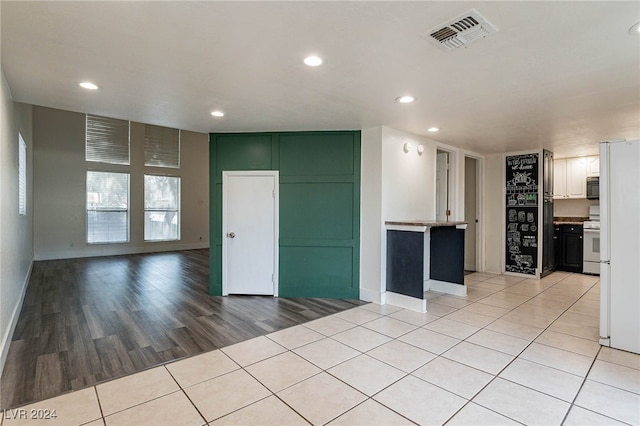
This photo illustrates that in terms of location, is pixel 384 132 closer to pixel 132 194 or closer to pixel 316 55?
pixel 316 55

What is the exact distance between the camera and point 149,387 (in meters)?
2.30

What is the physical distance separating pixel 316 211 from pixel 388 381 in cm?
270

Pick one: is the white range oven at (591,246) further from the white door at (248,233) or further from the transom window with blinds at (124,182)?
the transom window with blinds at (124,182)

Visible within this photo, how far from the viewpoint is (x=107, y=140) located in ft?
27.7

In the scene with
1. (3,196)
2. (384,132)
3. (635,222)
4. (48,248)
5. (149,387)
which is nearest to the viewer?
(149,387)

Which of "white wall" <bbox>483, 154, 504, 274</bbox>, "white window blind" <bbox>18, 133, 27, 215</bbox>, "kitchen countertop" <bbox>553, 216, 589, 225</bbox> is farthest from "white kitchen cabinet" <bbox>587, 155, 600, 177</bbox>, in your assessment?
"white window blind" <bbox>18, 133, 27, 215</bbox>

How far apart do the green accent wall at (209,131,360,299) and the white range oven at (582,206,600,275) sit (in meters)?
5.01

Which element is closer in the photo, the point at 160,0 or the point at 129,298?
the point at 160,0

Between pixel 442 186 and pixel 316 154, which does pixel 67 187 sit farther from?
pixel 442 186

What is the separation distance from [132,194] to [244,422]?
28.4ft

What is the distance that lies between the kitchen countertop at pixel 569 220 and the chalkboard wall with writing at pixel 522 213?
1.07 metres

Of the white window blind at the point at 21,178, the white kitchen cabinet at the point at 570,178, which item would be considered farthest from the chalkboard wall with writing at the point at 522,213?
the white window blind at the point at 21,178

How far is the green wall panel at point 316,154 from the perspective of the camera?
460 centimetres

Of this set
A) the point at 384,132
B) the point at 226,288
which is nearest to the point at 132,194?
the point at 226,288
